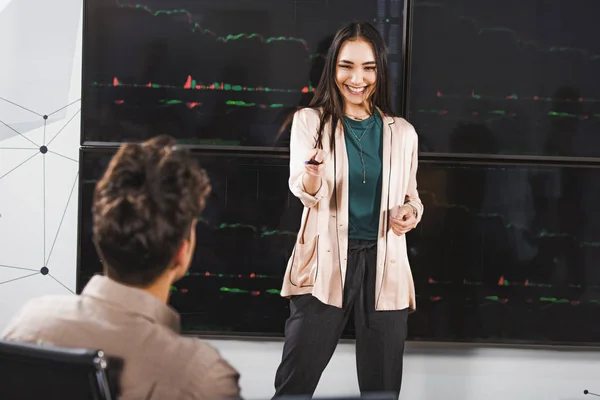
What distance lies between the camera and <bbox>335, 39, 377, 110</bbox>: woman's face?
2664 millimetres

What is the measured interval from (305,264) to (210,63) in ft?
3.04

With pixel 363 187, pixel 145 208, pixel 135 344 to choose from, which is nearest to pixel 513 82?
pixel 363 187

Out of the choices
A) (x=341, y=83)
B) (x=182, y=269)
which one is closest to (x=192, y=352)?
(x=182, y=269)

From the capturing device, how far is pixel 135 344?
1.14 m

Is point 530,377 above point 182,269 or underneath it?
underneath

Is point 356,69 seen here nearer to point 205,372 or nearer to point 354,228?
point 354,228

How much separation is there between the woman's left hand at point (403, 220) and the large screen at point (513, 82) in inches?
18.8

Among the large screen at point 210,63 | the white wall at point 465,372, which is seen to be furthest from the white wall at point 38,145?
the white wall at point 465,372

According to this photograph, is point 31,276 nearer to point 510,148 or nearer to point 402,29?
point 402,29

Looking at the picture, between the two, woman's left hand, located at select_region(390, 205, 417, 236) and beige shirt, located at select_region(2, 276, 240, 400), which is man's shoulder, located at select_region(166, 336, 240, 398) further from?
woman's left hand, located at select_region(390, 205, 417, 236)

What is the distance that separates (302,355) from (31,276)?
1.23 meters

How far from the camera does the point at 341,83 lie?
270cm

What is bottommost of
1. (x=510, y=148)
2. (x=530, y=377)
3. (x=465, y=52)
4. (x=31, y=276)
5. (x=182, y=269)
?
(x=530, y=377)

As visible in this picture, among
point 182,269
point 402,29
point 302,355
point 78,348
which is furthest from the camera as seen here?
point 402,29
